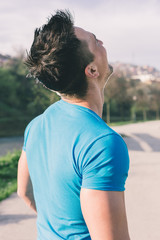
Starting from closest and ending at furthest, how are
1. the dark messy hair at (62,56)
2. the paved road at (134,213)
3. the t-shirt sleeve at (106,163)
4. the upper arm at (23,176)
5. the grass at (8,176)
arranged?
the t-shirt sleeve at (106,163) → the dark messy hair at (62,56) → the upper arm at (23,176) → the paved road at (134,213) → the grass at (8,176)

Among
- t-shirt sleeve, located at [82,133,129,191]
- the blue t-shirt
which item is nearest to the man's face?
the blue t-shirt

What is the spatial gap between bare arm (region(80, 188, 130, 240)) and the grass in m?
4.55

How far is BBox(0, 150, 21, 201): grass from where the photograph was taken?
5.52 metres

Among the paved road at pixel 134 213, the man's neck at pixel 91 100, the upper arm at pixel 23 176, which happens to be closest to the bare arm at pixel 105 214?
the man's neck at pixel 91 100

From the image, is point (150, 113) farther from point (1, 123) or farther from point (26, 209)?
point (26, 209)

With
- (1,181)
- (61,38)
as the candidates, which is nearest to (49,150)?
(61,38)

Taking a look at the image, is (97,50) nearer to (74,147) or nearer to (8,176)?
(74,147)

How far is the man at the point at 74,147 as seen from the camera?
3.05ft

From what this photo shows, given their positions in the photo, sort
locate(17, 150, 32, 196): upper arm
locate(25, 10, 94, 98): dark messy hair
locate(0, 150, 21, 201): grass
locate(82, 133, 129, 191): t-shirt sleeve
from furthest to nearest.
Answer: locate(0, 150, 21, 201): grass
locate(17, 150, 32, 196): upper arm
locate(25, 10, 94, 98): dark messy hair
locate(82, 133, 129, 191): t-shirt sleeve

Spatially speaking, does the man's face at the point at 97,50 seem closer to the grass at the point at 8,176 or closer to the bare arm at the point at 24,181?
the bare arm at the point at 24,181

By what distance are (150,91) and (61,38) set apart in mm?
51142

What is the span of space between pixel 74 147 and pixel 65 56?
36cm

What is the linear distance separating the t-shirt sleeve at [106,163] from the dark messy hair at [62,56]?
30 centimetres

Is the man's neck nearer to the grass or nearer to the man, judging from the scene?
the man
